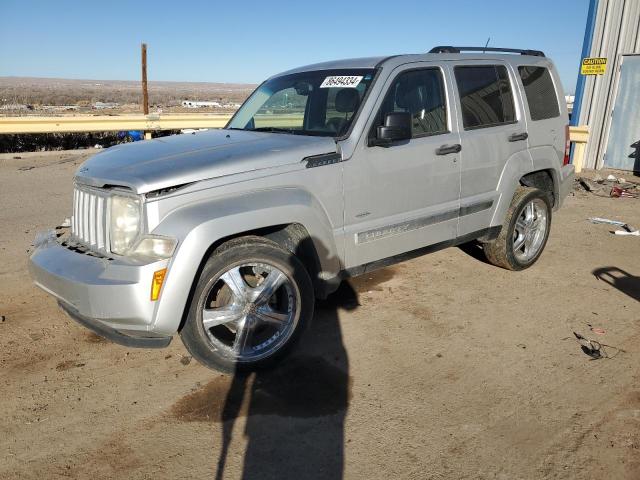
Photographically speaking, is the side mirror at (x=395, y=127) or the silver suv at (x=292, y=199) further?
the side mirror at (x=395, y=127)

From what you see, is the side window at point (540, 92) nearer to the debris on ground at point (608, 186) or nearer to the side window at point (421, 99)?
the side window at point (421, 99)

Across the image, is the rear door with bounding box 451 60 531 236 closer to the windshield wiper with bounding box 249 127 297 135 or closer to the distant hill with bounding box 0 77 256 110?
the windshield wiper with bounding box 249 127 297 135

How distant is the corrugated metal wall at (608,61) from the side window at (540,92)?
7.62m

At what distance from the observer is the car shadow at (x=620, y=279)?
5.03 meters

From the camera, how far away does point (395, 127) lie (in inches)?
151

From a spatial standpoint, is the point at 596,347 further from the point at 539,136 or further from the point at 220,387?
the point at 220,387

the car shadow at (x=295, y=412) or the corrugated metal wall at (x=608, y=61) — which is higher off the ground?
the corrugated metal wall at (x=608, y=61)

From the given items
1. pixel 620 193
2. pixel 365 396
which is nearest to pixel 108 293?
pixel 365 396

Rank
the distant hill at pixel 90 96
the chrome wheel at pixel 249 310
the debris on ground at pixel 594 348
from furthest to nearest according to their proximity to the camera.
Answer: the distant hill at pixel 90 96
the debris on ground at pixel 594 348
the chrome wheel at pixel 249 310

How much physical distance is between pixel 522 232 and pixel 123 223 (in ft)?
13.5

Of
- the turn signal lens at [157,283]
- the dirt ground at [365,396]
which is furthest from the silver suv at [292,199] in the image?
the dirt ground at [365,396]

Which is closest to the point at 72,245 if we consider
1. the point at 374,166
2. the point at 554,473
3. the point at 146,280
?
the point at 146,280

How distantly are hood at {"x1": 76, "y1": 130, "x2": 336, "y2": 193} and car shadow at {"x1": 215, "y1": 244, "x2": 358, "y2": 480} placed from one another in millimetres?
1361

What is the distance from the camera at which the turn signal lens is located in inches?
119
